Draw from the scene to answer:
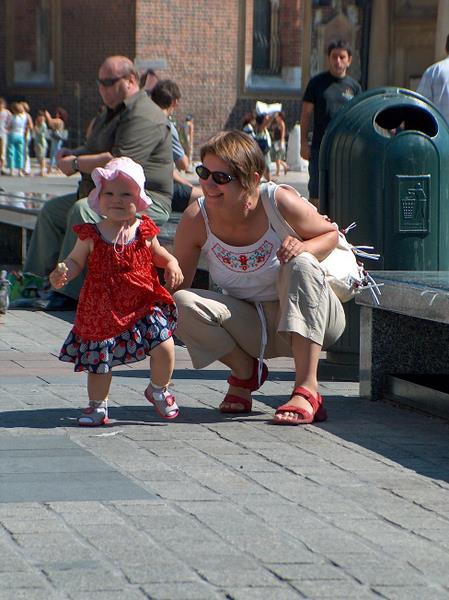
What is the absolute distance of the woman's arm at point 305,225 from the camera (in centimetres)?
584

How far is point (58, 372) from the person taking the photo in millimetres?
7219

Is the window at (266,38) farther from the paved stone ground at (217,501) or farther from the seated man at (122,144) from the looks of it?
the paved stone ground at (217,501)

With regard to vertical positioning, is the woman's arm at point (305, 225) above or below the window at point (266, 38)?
below

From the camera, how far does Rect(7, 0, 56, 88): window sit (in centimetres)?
4366

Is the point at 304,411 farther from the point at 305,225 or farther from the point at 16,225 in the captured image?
the point at 16,225

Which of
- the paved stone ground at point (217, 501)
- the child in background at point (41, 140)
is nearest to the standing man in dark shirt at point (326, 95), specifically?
the paved stone ground at point (217, 501)

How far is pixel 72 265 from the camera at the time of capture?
572cm

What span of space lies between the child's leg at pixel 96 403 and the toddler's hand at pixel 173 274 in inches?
18.1

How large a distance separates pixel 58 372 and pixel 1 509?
2932 millimetres

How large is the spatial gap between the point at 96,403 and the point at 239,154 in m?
1.20

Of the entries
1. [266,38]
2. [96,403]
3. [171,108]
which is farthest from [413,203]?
[266,38]

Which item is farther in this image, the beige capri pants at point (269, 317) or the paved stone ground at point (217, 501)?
the beige capri pants at point (269, 317)

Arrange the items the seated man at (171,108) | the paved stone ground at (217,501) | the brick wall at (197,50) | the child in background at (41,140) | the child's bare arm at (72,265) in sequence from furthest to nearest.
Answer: the brick wall at (197,50)
the child in background at (41,140)
the seated man at (171,108)
the child's bare arm at (72,265)
the paved stone ground at (217,501)

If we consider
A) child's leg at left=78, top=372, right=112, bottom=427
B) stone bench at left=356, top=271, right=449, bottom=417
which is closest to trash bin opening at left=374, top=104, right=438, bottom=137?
stone bench at left=356, top=271, right=449, bottom=417
